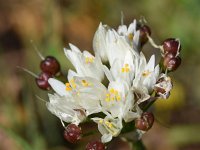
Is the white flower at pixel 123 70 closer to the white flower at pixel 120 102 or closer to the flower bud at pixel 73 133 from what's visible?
the white flower at pixel 120 102

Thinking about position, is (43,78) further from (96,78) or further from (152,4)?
(152,4)

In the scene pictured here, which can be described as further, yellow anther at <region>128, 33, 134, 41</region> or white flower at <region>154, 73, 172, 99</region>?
yellow anther at <region>128, 33, 134, 41</region>

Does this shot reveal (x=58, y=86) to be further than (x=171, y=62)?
Yes

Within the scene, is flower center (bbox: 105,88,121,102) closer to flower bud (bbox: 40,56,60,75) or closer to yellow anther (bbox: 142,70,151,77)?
yellow anther (bbox: 142,70,151,77)

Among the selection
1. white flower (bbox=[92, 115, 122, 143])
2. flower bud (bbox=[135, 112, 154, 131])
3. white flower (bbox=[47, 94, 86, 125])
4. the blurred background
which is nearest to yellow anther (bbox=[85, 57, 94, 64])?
white flower (bbox=[47, 94, 86, 125])

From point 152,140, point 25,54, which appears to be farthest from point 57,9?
point 152,140

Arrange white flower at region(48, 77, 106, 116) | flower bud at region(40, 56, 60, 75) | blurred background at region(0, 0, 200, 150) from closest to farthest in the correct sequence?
1. white flower at region(48, 77, 106, 116)
2. flower bud at region(40, 56, 60, 75)
3. blurred background at region(0, 0, 200, 150)

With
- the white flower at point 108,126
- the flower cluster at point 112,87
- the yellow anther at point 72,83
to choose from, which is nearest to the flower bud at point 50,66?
the flower cluster at point 112,87

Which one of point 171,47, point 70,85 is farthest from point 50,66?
point 171,47

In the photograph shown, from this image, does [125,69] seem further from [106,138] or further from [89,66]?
[106,138]
